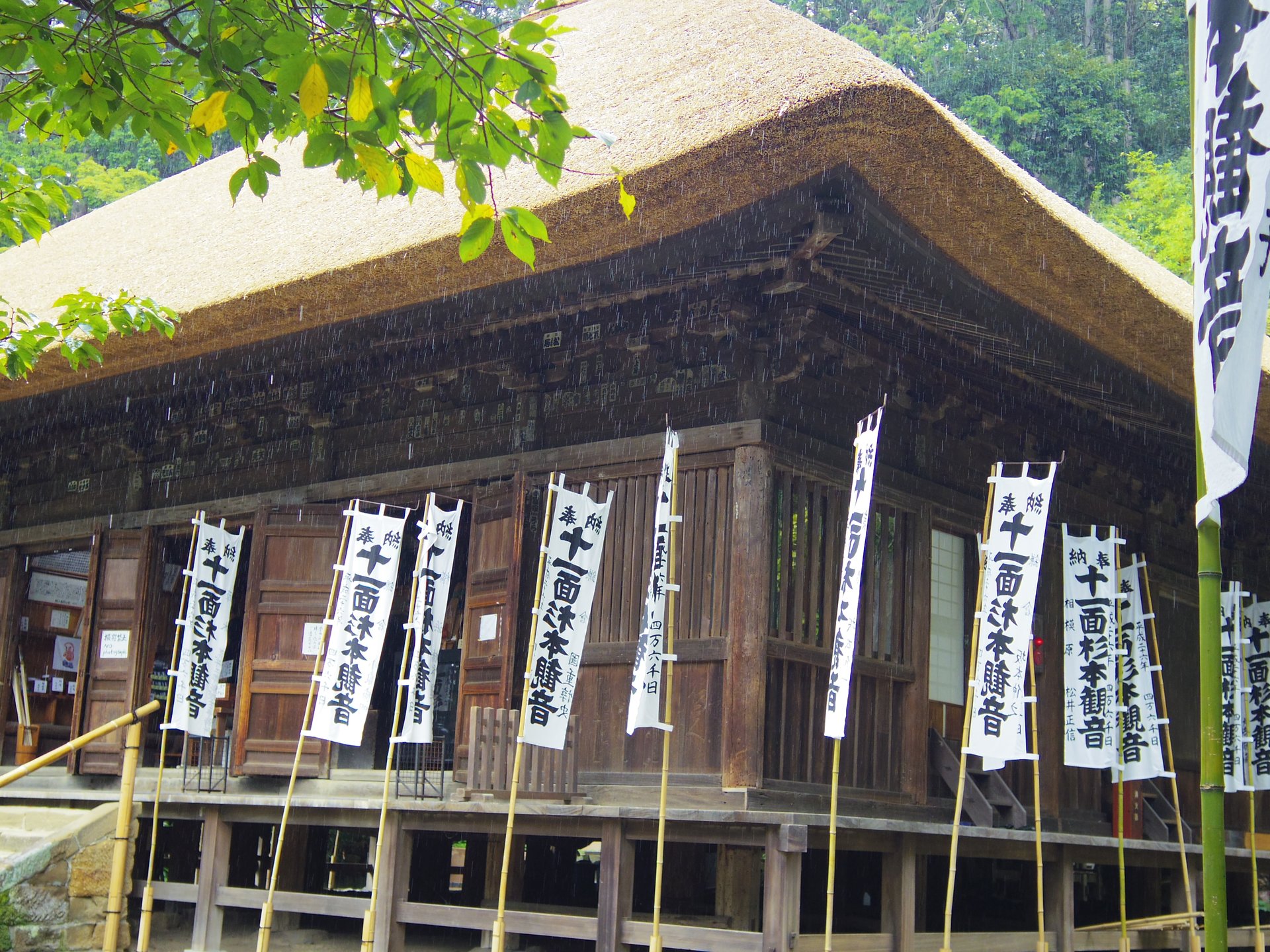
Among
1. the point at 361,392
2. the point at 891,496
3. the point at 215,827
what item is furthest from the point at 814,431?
the point at 215,827

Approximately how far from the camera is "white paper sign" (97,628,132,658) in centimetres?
935

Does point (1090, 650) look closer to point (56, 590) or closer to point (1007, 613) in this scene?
point (1007, 613)

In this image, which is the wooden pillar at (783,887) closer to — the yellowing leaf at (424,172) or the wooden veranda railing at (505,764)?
the wooden veranda railing at (505,764)

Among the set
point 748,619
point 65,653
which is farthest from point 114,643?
point 748,619

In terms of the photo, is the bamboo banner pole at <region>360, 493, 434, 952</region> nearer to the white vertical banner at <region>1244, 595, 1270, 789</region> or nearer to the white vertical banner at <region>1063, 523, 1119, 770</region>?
the white vertical banner at <region>1063, 523, 1119, 770</region>

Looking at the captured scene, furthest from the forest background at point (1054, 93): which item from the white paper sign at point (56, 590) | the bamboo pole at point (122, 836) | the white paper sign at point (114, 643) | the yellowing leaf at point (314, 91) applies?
the yellowing leaf at point (314, 91)

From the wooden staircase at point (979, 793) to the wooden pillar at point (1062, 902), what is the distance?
0.29 metres

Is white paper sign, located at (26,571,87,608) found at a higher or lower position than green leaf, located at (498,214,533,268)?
lower

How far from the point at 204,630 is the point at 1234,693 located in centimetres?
691

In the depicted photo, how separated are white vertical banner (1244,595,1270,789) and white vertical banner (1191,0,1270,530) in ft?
20.6

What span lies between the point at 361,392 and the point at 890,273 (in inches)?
148

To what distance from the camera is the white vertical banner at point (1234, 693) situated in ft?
28.0

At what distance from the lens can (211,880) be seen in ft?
25.1

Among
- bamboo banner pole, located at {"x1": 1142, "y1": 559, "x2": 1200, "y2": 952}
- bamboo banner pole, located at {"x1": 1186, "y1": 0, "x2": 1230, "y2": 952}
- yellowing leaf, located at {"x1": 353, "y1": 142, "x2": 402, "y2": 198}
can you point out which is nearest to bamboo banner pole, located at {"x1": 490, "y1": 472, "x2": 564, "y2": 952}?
yellowing leaf, located at {"x1": 353, "y1": 142, "x2": 402, "y2": 198}
